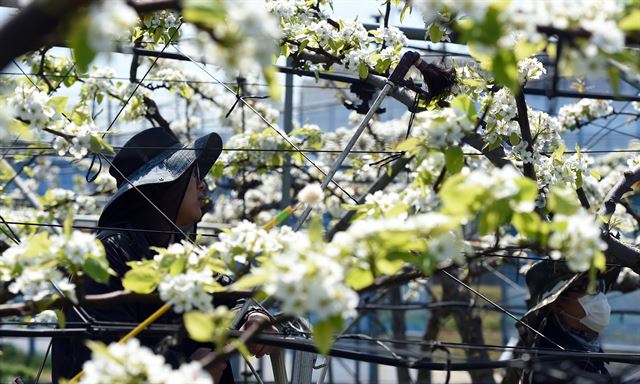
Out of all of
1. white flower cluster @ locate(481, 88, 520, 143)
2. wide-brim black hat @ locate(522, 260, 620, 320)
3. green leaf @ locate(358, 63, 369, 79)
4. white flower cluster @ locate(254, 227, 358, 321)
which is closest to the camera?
white flower cluster @ locate(254, 227, 358, 321)

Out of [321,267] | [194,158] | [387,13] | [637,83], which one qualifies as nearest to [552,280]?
[637,83]

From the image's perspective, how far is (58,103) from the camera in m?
2.53

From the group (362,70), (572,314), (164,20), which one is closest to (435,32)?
(362,70)

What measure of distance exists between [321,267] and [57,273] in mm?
662

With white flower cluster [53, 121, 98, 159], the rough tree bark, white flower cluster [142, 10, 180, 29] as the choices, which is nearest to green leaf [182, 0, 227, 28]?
white flower cluster [53, 121, 98, 159]

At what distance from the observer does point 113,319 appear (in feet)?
9.20

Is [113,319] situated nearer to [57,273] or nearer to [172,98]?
[57,273]

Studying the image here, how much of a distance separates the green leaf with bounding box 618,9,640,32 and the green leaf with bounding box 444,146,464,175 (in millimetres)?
505

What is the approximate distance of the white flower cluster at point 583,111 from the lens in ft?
19.1

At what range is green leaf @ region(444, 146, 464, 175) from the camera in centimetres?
188

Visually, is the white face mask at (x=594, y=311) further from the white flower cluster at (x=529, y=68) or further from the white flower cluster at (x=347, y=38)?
the white flower cluster at (x=347, y=38)

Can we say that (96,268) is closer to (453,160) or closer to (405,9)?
(453,160)

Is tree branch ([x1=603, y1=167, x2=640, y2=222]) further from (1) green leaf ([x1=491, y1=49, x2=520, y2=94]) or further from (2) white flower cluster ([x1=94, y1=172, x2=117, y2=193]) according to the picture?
(2) white flower cluster ([x1=94, y1=172, x2=117, y2=193])

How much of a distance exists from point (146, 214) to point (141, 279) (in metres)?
1.41
